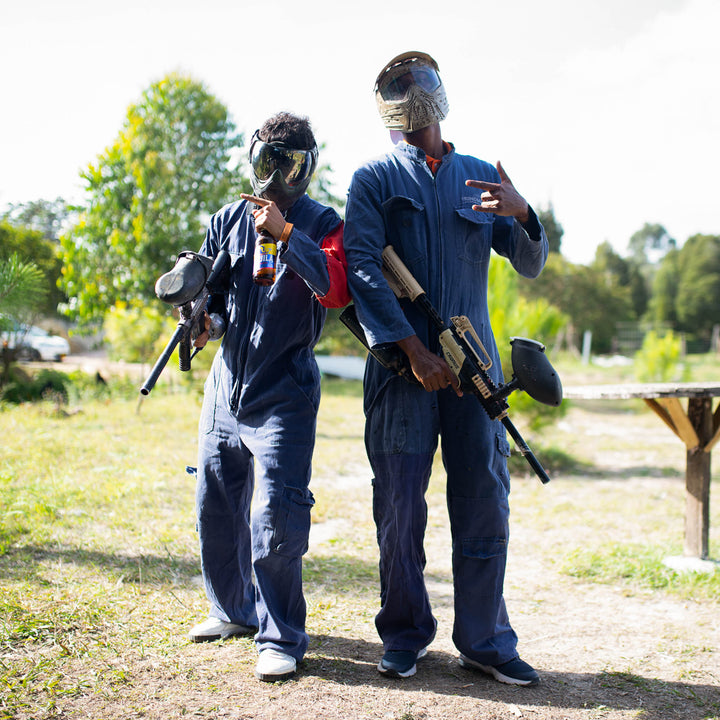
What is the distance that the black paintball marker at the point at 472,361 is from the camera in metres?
2.54

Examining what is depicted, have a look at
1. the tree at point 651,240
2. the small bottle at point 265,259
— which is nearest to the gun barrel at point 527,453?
the small bottle at point 265,259

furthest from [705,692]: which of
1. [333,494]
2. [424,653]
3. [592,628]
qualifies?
[333,494]

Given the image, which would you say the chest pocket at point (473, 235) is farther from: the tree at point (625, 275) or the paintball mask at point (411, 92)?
the tree at point (625, 275)

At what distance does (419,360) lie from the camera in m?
2.48

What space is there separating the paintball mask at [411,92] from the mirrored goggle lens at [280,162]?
0.39 metres

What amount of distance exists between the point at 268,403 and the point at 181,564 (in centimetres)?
167

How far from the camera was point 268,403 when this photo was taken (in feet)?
8.65

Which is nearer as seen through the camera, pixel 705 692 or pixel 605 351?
pixel 705 692

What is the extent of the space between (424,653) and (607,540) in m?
2.78

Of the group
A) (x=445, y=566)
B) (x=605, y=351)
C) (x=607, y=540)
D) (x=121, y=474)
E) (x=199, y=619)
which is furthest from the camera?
(x=605, y=351)

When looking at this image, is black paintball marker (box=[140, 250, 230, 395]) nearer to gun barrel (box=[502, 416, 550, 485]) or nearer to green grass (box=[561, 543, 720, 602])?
gun barrel (box=[502, 416, 550, 485])

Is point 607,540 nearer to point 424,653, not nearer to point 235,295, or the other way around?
point 424,653

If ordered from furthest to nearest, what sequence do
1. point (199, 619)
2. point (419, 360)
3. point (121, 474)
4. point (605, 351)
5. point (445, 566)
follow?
point (605, 351)
point (121, 474)
point (445, 566)
point (199, 619)
point (419, 360)

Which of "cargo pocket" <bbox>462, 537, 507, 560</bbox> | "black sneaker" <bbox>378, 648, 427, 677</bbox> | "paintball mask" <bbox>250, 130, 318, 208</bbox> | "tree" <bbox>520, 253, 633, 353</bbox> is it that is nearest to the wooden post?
"cargo pocket" <bbox>462, 537, 507, 560</bbox>
